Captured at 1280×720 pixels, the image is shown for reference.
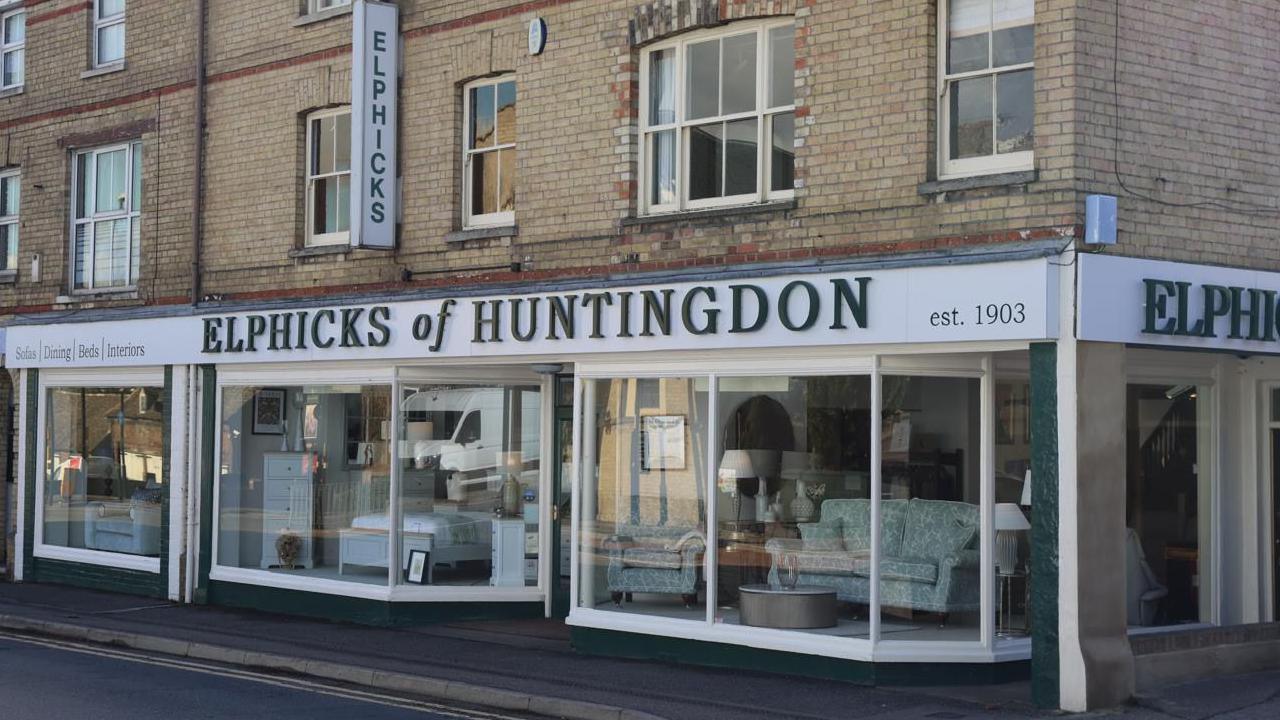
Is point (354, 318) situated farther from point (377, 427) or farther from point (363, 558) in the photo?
point (363, 558)

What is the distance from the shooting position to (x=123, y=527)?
19.8m

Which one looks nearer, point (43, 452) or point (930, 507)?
point (930, 507)

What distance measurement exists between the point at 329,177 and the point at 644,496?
221 inches

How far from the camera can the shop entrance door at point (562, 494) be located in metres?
16.4

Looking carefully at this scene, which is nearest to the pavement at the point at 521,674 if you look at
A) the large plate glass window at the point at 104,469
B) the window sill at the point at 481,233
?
the large plate glass window at the point at 104,469

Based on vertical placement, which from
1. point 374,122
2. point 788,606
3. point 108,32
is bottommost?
point 788,606

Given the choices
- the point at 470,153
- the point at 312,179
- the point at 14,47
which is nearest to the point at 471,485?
the point at 470,153

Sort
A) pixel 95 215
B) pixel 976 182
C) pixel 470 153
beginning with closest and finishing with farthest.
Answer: pixel 976 182 → pixel 470 153 → pixel 95 215

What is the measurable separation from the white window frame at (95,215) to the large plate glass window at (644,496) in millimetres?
7895

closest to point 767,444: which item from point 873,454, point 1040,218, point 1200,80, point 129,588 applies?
point 873,454

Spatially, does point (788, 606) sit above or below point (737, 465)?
below

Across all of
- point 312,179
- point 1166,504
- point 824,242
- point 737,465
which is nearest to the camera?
point 824,242

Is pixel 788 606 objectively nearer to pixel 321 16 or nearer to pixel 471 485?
pixel 471 485

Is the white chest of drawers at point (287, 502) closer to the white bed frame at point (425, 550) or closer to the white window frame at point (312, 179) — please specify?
the white bed frame at point (425, 550)
